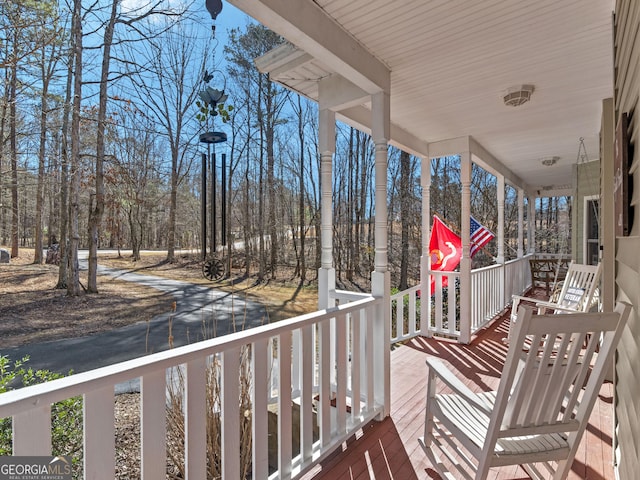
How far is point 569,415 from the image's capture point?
4.61ft

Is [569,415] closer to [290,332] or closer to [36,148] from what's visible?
[290,332]

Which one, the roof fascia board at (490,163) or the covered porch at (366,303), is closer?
the covered porch at (366,303)

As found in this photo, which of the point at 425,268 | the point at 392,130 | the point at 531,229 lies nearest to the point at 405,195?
the point at 531,229

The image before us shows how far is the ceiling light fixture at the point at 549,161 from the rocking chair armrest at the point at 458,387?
16.5 ft

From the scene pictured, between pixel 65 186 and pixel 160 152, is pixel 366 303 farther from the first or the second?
pixel 160 152

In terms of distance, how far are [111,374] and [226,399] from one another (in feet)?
1.69

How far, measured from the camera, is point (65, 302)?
517cm

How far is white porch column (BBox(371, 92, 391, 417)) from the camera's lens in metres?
2.41

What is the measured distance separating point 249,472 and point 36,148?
513cm

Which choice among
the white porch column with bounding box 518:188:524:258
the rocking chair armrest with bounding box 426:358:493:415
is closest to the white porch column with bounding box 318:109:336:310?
the rocking chair armrest with bounding box 426:358:493:415

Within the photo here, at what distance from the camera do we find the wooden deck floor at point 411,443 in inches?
71.1

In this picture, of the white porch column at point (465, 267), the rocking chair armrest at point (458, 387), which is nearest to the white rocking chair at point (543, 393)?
the rocking chair armrest at point (458, 387)

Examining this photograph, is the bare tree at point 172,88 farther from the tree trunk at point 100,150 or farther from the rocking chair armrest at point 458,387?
the rocking chair armrest at point 458,387

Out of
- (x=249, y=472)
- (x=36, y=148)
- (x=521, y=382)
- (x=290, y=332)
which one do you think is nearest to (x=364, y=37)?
(x=290, y=332)
